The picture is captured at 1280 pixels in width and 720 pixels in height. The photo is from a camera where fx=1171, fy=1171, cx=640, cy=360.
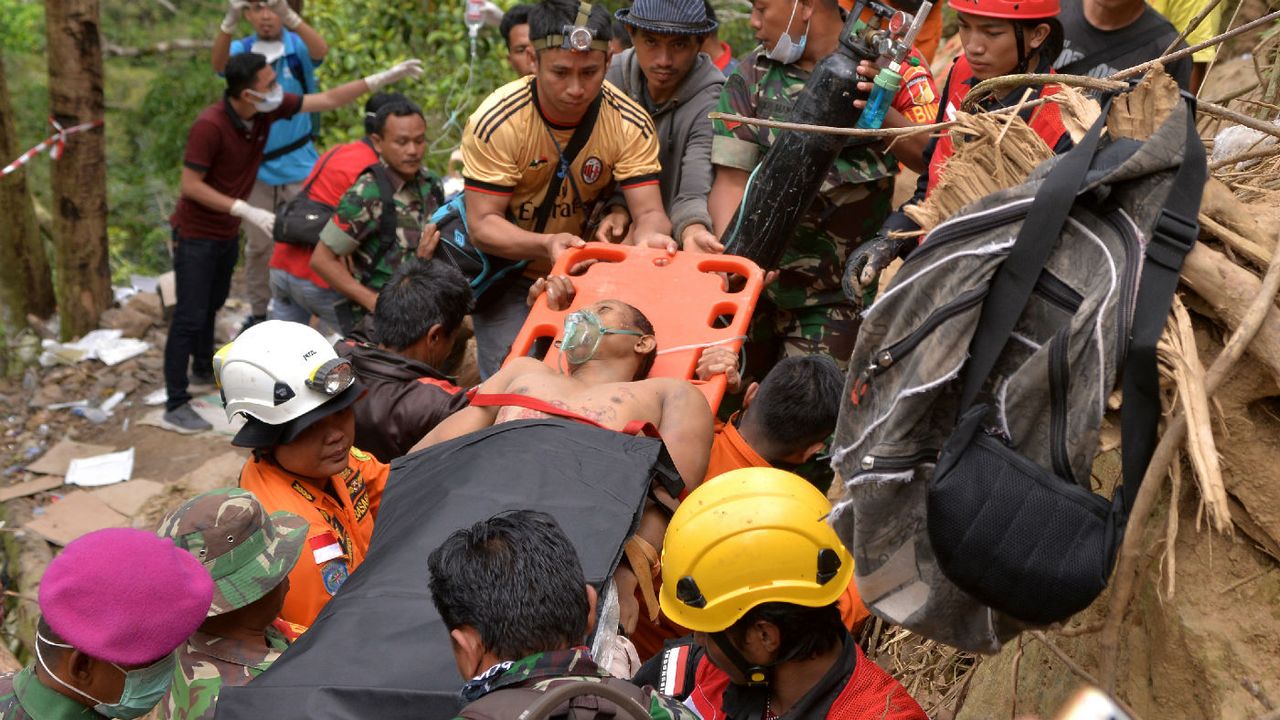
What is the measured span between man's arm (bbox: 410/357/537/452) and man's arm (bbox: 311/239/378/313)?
7.53ft

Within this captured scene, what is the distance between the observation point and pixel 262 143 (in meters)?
7.54

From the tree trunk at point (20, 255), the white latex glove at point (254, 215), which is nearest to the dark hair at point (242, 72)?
the white latex glove at point (254, 215)

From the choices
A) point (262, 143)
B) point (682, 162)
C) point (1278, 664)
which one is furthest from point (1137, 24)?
point (262, 143)

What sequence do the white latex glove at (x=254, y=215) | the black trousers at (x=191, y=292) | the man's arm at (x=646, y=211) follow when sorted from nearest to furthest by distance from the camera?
the man's arm at (x=646, y=211) < the white latex glove at (x=254, y=215) < the black trousers at (x=191, y=292)

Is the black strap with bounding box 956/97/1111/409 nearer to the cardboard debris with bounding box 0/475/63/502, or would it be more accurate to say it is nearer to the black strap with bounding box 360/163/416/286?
the black strap with bounding box 360/163/416/286

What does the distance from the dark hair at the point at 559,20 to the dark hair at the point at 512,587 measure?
2790 mm

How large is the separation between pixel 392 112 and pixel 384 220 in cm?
56

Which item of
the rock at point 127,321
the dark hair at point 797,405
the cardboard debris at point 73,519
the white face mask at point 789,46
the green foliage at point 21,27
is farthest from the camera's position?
the green foliage at point 21,27

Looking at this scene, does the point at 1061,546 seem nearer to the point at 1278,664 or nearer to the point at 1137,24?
the point at 1278,664

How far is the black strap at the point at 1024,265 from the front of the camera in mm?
2070

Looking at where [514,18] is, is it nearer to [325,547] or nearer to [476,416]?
[476,416]

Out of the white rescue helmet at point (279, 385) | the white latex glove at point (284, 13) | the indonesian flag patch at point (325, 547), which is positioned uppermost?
the white rescue helmet at point (279, 385)

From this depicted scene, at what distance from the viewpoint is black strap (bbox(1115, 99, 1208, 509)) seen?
6.59 ft

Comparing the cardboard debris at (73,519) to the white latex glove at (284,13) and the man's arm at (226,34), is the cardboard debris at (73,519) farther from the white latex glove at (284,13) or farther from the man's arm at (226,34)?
the white latex glove at (284,13)
